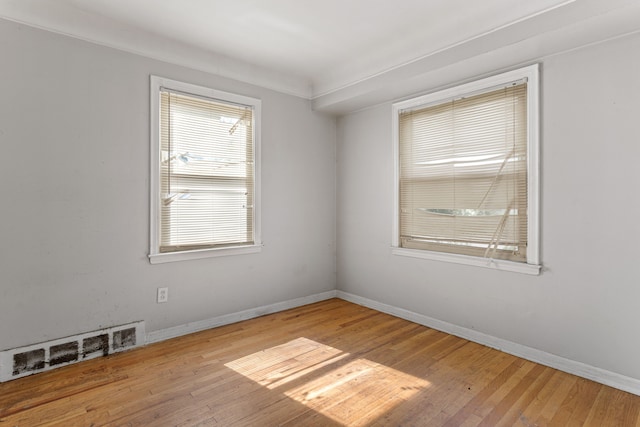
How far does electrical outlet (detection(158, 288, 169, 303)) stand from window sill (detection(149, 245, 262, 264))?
243 mm

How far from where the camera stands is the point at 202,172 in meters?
3.17

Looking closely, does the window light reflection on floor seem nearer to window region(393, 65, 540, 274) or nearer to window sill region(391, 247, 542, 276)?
window sill region(391, 247, 542, 276)

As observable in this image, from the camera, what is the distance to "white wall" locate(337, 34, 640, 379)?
2207 mm

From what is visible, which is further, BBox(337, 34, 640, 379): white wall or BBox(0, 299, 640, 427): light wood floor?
BBox(337, 34, 640, 379): white wall

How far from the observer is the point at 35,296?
7.87ft

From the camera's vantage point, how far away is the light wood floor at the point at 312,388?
1897mm

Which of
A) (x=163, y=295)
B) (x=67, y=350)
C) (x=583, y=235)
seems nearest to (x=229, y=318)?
(x=163, y=295)

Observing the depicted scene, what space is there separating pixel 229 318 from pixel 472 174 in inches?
103

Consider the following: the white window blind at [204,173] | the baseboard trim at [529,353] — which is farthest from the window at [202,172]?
the baseboard trim at [529,353]

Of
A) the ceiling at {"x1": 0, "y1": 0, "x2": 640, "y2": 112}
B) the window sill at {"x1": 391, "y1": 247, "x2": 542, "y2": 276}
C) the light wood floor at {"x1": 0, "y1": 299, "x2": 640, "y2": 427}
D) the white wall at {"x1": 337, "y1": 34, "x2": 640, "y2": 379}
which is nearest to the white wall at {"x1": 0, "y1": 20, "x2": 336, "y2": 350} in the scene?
the ceiling at {"x1": 0, "y1": 0, "x2": 640, "y2": 112}

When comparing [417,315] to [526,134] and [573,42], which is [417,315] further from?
[573,42]

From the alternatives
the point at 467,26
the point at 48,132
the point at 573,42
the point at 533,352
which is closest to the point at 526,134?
the point at 573,42

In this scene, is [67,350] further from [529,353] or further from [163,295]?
[529,353]

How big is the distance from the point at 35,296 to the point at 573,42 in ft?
13.4
